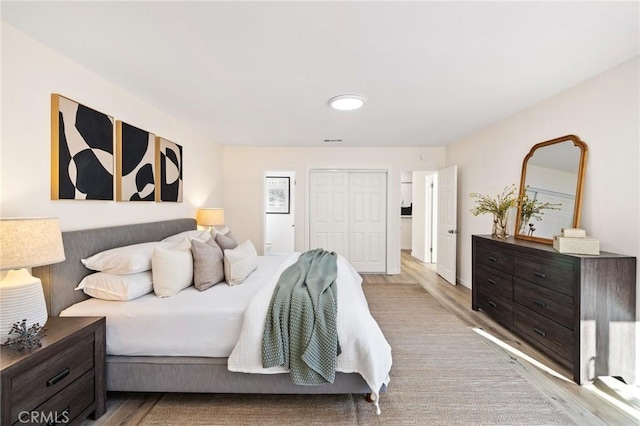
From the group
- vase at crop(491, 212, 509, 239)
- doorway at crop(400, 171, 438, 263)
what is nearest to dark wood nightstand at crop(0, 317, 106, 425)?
vase at crop(491, 212, 509, 239)

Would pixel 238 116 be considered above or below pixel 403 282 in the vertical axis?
above

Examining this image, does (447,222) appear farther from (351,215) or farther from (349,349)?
(349,349)

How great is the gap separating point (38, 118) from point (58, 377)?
1.57 meters

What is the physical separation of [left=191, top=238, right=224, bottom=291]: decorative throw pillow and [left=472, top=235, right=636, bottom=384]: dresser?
8.87 ft

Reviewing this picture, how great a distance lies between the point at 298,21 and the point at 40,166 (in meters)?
1.89

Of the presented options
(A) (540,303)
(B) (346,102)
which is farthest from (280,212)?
(A) (540,303)

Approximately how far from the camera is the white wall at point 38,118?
161 centimetres

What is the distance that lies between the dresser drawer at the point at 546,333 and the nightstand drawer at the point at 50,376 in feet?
10.6

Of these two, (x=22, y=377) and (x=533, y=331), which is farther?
(x=533, y=331)

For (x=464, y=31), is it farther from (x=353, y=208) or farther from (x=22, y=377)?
(x=353, y=208)

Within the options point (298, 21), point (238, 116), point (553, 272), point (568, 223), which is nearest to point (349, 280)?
point (553, 272)

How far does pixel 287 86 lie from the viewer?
2389 mm

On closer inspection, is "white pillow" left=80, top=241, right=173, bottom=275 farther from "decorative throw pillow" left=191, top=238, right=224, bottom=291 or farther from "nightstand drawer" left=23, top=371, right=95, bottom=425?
"nightstand drawer" left=23, top=371, right=95, bottom=425

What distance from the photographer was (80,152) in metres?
2.04
